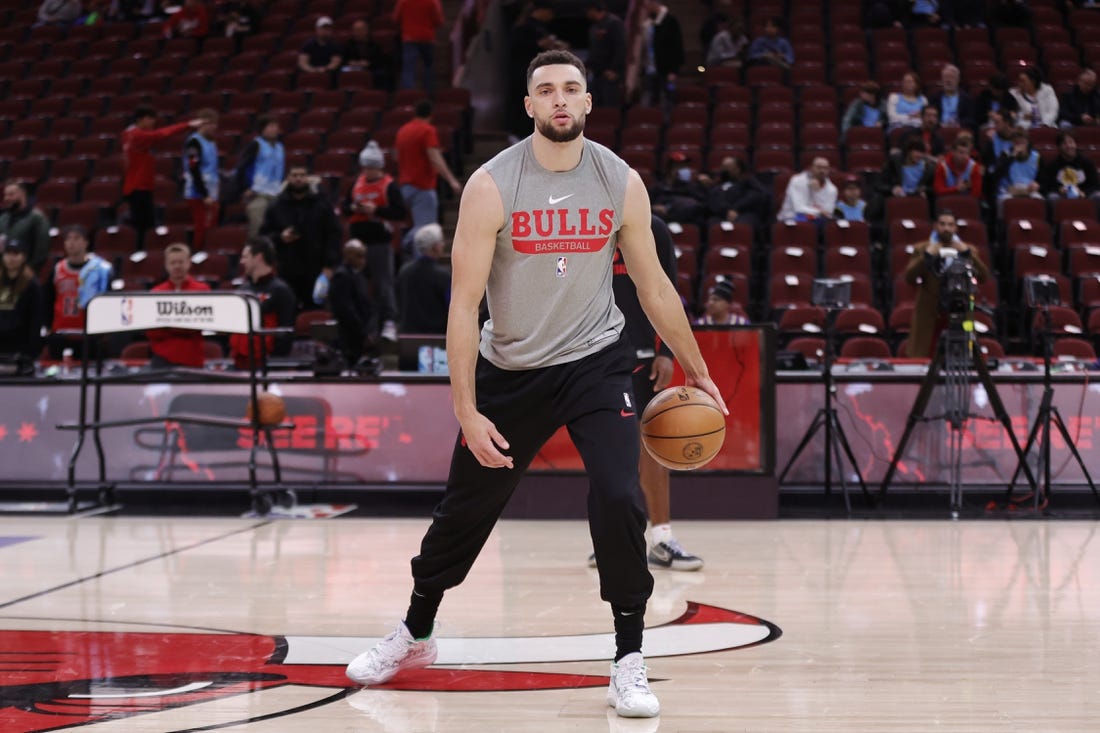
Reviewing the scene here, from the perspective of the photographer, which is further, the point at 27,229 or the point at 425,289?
the point at 27,229

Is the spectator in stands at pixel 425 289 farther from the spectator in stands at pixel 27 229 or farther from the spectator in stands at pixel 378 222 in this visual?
the spectator in stands at pixel 27 229

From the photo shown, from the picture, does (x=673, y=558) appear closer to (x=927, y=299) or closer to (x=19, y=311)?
(x=927, y=299)

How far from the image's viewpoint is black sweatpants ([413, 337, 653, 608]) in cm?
384

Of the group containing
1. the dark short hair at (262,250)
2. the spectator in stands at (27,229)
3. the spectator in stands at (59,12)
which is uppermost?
the spectator in stands at (59,12)

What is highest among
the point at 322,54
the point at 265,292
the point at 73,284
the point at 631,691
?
the point at 322,54

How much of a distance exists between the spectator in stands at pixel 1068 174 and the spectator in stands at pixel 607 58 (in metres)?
5.20

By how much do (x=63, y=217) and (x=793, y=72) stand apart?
8856 millimetres

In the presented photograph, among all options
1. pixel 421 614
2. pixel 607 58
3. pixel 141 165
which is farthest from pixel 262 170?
pixel 421 614

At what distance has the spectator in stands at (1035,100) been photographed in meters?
→ 14.9

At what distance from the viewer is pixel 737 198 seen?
44.3 ft

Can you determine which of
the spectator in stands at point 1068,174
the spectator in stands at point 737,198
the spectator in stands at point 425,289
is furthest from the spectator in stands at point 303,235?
the spectator in stands at point 1068,174

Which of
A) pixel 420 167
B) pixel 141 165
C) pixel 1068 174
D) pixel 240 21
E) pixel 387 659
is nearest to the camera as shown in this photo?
pixel 387 659

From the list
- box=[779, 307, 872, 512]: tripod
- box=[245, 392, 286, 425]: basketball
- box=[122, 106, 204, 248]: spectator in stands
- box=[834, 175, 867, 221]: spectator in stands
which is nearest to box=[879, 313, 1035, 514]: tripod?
box=[779, 307, 872, 512]: tripod

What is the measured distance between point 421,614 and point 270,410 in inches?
185
